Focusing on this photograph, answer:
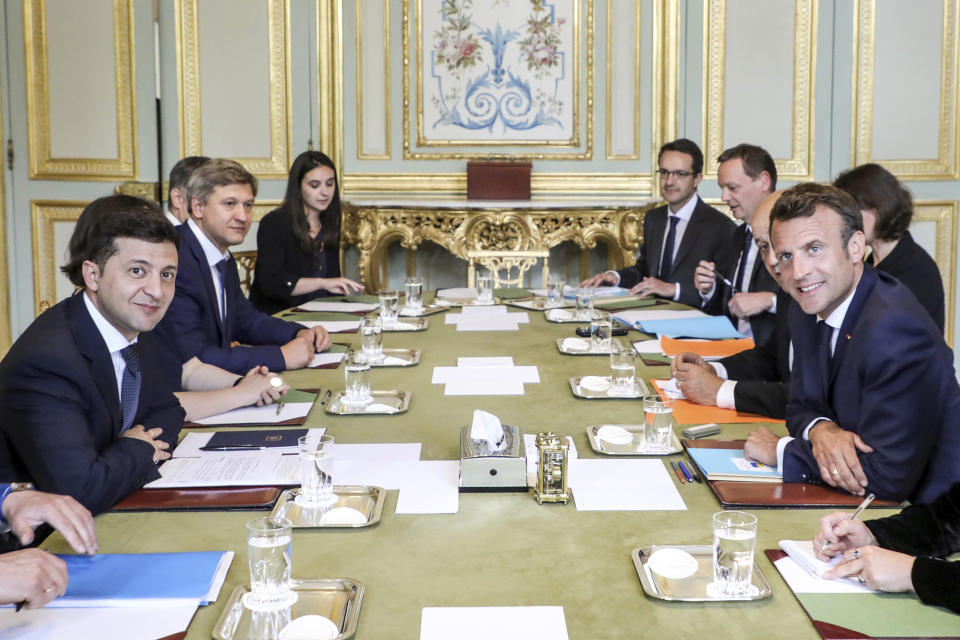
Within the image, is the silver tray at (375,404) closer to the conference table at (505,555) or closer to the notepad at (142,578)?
the conference table at (505,555)

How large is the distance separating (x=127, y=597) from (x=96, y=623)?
→ 60 mm

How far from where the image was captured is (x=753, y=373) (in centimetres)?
291

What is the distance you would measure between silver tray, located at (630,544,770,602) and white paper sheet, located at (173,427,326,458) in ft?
2.57

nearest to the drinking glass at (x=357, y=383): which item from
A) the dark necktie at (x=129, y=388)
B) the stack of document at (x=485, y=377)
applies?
the stack of document at (x=485, y=377)

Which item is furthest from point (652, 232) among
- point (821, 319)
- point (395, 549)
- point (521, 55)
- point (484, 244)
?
point (395, 549)

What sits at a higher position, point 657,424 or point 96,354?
point 96,354

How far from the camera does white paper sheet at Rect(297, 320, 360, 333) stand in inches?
146

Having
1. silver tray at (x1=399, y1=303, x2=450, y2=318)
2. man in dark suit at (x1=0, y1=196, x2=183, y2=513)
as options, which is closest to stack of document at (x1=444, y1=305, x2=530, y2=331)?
silver tray at (x1=399, y1=303, x2=450, y2=318)

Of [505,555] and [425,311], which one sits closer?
[505,555]

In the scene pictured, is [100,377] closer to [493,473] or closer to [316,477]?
[316,477]

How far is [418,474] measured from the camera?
200 cm

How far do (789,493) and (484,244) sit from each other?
435cm

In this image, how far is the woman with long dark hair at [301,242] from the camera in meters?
4.54

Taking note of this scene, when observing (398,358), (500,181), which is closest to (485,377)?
(398,358)
